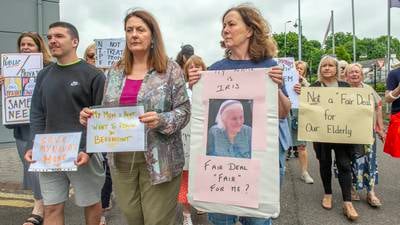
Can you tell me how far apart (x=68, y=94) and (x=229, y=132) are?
1397 mm

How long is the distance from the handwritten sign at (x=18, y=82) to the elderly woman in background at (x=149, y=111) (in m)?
1.72

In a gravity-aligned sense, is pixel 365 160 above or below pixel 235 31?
below

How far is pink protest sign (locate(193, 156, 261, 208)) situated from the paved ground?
219cm

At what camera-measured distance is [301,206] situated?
537 centimetres

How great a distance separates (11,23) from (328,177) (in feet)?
26.3

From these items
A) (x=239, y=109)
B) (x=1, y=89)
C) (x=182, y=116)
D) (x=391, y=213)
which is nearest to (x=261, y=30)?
(x=239, y=109)

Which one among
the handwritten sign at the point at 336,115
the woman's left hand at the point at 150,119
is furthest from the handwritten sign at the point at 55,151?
the handwritten sign at the point at 336,115

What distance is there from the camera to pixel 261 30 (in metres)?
2.87

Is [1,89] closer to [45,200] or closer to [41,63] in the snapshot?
Result: [41,63]

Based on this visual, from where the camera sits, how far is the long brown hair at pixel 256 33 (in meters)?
2.84

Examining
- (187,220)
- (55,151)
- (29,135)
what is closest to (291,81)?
(187,220)

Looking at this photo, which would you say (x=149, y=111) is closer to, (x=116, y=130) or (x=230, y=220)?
(x=116, y=130)

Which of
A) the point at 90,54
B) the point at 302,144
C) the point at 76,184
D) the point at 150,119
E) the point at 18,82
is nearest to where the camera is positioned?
the point at 150,119

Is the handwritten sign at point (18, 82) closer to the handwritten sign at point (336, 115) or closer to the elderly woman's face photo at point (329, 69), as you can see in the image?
the handwritten sign at point (336, 115)
